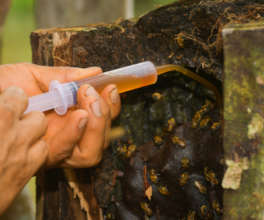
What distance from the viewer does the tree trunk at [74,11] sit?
294 cm

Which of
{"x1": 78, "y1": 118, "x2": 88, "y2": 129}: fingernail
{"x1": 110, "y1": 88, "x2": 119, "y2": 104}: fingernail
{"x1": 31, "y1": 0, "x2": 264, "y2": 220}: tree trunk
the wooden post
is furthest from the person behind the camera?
{"x1": 31, "y1": 0, "x2": 264, "y2": 220}: tree trunk

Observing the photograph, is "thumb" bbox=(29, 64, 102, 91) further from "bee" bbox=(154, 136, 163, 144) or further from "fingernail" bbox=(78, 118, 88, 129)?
"bee" bbox=(154, 136, 163, 144)

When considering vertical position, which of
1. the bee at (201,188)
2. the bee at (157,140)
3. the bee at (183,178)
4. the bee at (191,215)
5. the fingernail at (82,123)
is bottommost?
A: the bee at (191,215)

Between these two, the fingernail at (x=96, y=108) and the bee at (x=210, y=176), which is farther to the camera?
the bee at (x=210, y=176)

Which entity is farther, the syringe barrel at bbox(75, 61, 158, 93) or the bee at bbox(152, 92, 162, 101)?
the bee at bbox(152, 92, 162, 101)

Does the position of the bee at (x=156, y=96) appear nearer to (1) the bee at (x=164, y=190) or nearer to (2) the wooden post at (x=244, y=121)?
(1) the bee at (x=164, y=190)

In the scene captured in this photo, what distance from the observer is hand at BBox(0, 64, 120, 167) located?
100 centimetres

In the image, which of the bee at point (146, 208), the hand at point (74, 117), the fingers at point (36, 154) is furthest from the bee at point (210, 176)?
the fingers at point (36, 154)

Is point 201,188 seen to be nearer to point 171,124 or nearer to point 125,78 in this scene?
point 171,124

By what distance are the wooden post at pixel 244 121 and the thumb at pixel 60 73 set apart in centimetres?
53

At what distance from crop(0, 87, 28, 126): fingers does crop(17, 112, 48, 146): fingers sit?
0.04m

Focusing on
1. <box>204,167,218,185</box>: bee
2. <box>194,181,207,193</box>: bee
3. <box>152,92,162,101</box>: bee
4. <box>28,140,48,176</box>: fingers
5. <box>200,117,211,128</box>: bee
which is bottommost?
<box>194,181,207,193</box>: bee

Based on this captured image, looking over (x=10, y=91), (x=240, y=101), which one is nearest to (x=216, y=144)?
(x=240, y=101)

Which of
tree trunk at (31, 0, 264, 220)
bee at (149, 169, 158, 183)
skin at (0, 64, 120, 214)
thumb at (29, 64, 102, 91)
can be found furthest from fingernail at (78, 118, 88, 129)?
bee at (149, 169, 158, 183)
